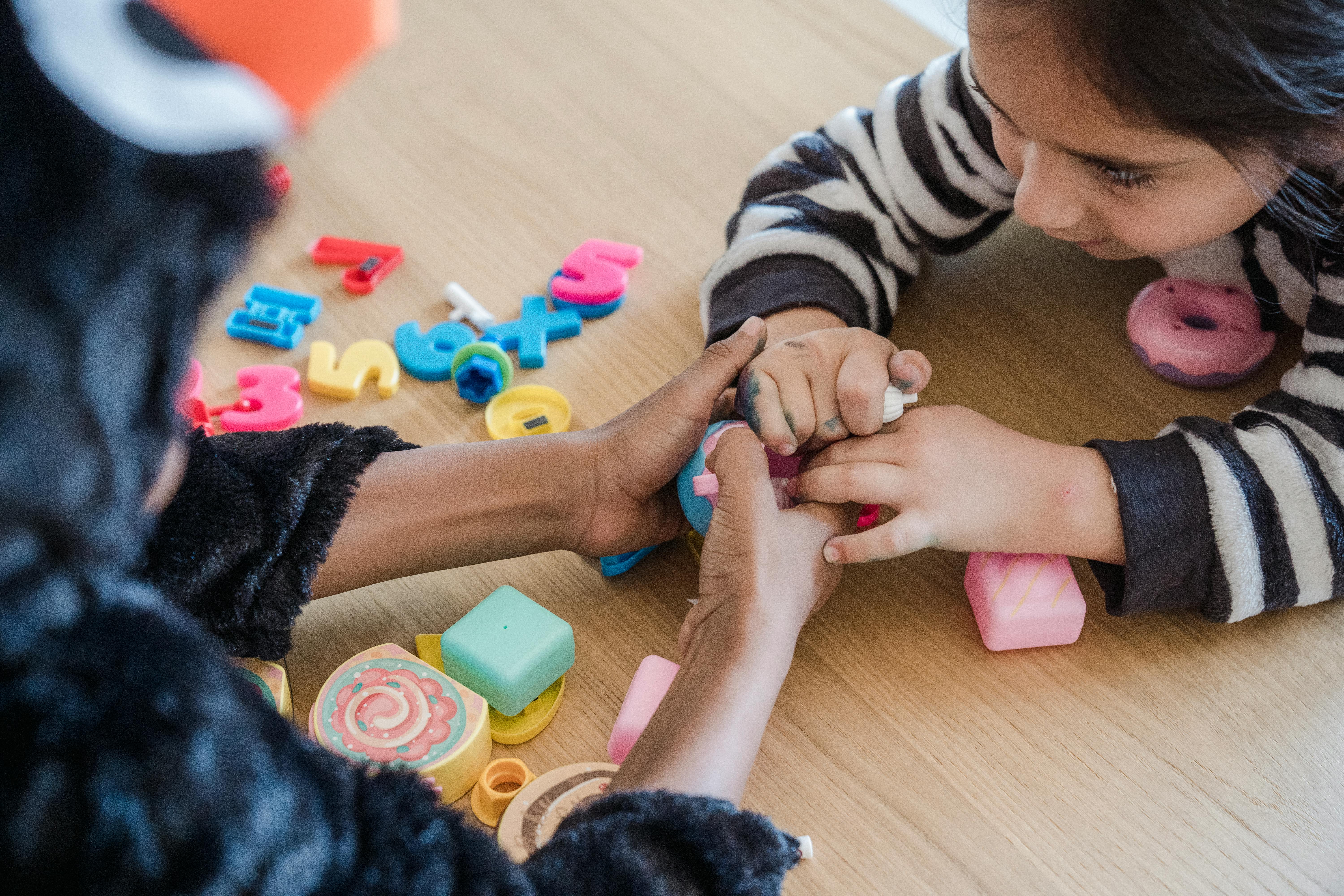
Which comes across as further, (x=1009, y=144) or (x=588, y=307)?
(x=588, y=307)

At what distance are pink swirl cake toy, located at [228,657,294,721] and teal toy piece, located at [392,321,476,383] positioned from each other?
26 cm

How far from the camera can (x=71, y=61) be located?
27 cm

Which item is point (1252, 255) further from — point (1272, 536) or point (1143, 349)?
point (1272, 536)

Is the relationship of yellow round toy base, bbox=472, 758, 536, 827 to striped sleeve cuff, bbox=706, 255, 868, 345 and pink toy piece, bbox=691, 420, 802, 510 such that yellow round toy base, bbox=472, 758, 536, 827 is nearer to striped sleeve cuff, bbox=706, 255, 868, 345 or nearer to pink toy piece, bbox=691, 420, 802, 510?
pink toy piece, bbox=691, 420, 802, 510

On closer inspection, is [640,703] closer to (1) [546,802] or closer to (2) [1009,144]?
(1) [546,802]

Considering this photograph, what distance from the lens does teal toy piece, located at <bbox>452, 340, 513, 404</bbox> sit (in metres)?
0.78

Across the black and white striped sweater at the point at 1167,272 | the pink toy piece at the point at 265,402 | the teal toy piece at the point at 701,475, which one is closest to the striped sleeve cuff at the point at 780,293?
the black and white striped sweater at the point at 1167,272

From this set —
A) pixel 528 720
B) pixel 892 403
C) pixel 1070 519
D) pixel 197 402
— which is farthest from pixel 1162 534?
pixel 197 402

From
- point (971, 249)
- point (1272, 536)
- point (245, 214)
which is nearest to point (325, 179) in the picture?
point (971, 249)

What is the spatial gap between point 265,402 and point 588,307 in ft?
0.83

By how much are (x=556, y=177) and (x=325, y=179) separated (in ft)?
0.69

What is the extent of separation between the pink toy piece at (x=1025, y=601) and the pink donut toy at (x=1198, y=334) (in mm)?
234

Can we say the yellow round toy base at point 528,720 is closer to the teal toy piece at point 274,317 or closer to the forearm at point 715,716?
the forearm at point 715,716

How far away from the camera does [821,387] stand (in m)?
0.66
